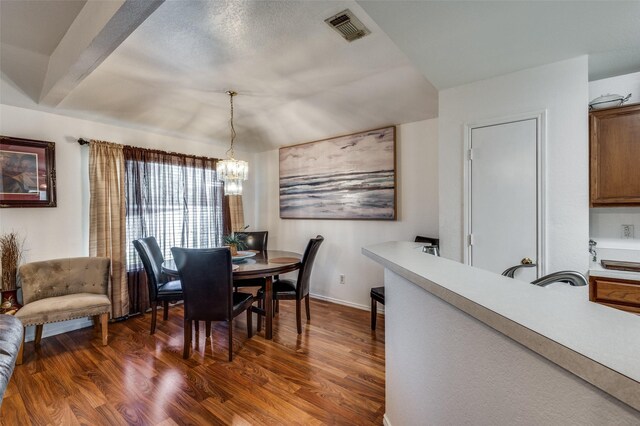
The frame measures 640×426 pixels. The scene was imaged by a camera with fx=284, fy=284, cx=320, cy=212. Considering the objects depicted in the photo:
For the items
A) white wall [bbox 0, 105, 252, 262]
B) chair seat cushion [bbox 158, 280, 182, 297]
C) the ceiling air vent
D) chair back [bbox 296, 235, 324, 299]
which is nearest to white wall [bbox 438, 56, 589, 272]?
the ceiling air vent

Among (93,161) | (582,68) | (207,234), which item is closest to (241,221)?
(207,234)

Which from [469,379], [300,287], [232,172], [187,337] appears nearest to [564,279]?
[469,379]

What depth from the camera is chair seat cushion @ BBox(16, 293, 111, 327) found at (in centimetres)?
246

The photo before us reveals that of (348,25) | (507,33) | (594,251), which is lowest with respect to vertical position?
(594,251)

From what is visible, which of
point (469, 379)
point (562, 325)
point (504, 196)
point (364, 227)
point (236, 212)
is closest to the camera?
point (562, 325)

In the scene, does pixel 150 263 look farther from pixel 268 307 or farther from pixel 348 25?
pixel 348 25

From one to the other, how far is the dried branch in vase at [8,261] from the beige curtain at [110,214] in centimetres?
58

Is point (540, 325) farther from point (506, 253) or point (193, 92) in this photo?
point (193, 92)

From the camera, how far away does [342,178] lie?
396 cm

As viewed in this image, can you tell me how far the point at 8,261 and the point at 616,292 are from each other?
4.90 metres

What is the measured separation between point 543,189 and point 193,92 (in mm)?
3361

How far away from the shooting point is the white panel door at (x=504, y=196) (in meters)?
2.04

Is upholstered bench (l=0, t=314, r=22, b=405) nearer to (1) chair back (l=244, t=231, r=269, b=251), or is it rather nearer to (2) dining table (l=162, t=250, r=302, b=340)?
(2) dining table (l=162, t=250, r=302, b=340)

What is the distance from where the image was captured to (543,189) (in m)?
2.00
